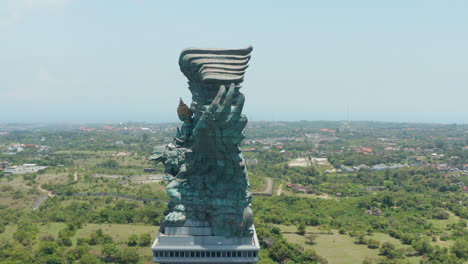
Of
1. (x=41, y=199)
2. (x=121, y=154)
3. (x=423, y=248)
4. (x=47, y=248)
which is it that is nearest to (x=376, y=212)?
(x=423, y=248)

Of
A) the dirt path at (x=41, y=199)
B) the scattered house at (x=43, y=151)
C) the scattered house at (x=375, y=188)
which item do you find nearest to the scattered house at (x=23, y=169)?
the dirt path at (x=41, y=199)

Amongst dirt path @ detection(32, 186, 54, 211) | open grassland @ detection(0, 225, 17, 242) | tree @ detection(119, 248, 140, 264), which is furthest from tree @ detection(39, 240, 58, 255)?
dirt path @ detection(32, 186, 54, 211)

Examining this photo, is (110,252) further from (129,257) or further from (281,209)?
(281,209)

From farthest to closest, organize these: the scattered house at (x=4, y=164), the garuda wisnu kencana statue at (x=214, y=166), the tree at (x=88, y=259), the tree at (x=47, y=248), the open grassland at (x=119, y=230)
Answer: the scattered house at (x=4, y=164), the open grassland at (x=119, y=230), the tree at (x=47, y=248), the tree at (x=88, y=259), the garuda wisnu kencana statue at (x=214, y=166)

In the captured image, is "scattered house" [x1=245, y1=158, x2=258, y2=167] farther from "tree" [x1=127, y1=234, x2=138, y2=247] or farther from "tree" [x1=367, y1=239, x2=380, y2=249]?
"tree" [x1=127, y1=234, x2=138, y2=247]

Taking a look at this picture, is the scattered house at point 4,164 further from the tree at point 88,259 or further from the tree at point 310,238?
the tree at point 310,238
